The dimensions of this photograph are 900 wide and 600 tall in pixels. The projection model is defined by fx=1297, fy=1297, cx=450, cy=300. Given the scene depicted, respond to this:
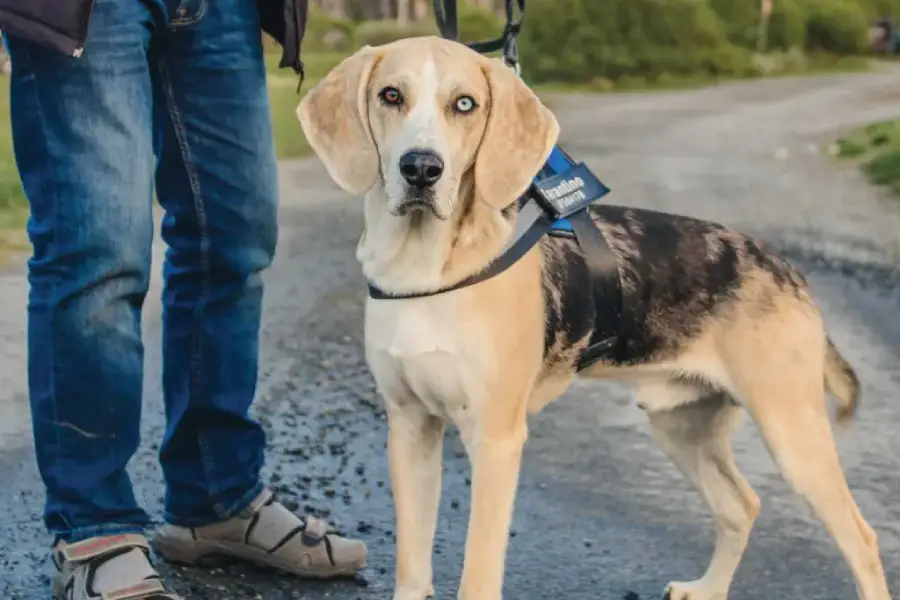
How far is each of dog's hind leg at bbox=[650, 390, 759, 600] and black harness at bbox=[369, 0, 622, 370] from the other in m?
0.38

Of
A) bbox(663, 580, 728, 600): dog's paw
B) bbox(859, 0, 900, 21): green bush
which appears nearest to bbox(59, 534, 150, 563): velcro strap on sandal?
bbox(663, 580, 728, 600): dog's paw

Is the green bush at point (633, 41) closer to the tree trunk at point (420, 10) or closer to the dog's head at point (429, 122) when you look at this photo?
the tree trunk at point (420, 10)

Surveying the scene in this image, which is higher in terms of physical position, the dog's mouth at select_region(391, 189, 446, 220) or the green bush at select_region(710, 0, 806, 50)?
the dog's mouth at select_region(391, 189, 446, 220)

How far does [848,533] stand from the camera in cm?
311

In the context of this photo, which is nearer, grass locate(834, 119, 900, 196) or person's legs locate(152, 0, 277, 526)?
person's legs locate(152, 0, 277, 526)

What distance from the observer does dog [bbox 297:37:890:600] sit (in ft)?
9.17

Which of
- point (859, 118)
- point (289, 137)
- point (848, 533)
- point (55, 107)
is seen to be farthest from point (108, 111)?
Answer: point (859, 118)

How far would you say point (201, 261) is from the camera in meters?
3.21

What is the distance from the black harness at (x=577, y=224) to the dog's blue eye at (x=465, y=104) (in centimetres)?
29

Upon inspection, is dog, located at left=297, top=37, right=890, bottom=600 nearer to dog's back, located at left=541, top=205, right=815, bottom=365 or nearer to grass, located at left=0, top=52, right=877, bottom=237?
dog's back, located at left=541, top=205, right=815, bottom=365

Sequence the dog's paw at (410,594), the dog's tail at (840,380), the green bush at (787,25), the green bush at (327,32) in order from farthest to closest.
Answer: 1. the green bush at (787,25)
2. the green bush at (327,32)
3. the dog's tail at (840,380)
4. the dog's paw at (410,594)

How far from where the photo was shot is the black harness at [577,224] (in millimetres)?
2977

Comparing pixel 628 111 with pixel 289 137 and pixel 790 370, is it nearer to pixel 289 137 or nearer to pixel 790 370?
pixel 289 137

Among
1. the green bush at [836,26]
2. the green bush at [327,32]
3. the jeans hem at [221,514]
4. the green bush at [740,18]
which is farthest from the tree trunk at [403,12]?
the green bush at [836,26]
